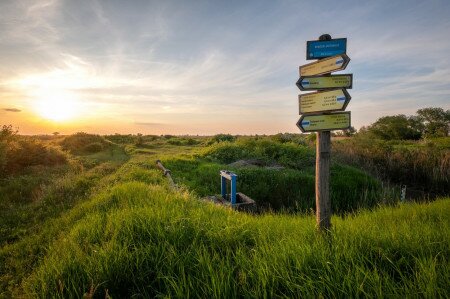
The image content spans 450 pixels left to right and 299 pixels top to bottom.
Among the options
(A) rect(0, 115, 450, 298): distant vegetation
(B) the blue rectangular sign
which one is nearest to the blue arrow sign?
(B) the blue rectangular sign

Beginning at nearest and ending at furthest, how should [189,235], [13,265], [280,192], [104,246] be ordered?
1. [104,246]
2. [189,235]
3. [13,265]
4. [280,192]

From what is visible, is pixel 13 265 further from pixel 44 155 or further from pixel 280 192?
pixel 44 155

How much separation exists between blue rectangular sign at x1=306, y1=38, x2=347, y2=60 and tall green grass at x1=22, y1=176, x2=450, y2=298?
111 inches

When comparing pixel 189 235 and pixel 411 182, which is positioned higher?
pixel 189 235

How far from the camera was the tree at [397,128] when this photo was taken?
48625 millimetres

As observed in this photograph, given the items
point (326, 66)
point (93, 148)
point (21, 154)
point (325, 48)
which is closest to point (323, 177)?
point (326, 66)

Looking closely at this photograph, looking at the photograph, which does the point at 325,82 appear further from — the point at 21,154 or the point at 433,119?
the point at 433,119

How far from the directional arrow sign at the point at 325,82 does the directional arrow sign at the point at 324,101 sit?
0.37ft

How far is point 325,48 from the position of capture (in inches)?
181

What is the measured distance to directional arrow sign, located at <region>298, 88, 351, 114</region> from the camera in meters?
4.36

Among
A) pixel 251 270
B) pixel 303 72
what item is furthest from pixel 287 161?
pixel 251 270

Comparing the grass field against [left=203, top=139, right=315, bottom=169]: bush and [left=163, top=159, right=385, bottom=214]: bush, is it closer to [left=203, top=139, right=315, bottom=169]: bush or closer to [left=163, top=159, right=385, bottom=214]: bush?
[left=163, top=159, right=385, bottom=214]: bush

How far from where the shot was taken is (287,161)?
2345 cm

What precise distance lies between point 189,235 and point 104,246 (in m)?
1.29
